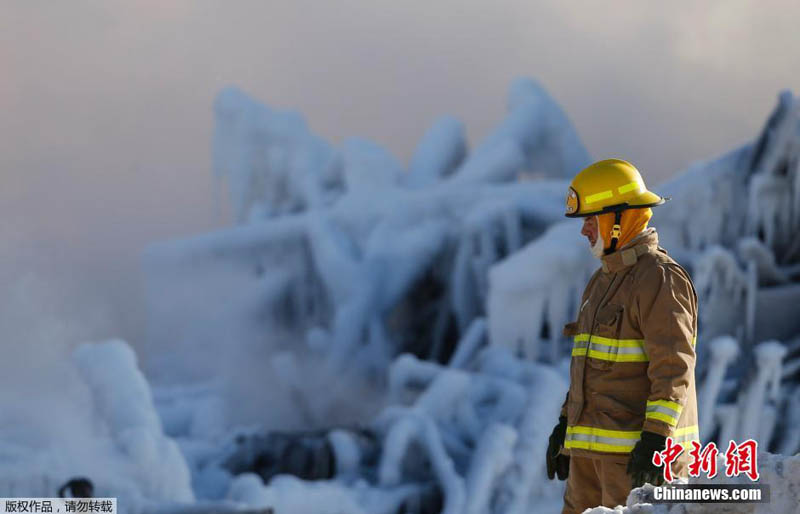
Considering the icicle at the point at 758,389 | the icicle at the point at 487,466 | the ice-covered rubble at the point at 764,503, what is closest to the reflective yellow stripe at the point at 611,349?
the ice-covered rubble at the point at 764,503

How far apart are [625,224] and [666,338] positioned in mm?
530

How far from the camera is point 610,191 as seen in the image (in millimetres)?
3688

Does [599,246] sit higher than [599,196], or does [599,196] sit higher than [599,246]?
[599,196]

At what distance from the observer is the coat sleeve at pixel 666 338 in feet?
10.9

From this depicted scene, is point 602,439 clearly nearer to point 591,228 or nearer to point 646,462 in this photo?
point 646,462

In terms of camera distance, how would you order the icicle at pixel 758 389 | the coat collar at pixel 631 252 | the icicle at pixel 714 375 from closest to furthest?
the coat collar at pixel 631 252
the icicle at pixel 714 375
the icicle at pixel 758 389

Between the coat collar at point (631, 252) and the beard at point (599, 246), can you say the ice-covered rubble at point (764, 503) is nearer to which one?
the coat collar at point (631, 252)

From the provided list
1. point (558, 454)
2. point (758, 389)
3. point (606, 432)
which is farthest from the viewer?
point (758, 389)

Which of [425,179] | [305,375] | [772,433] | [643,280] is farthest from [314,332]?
[643,280]
